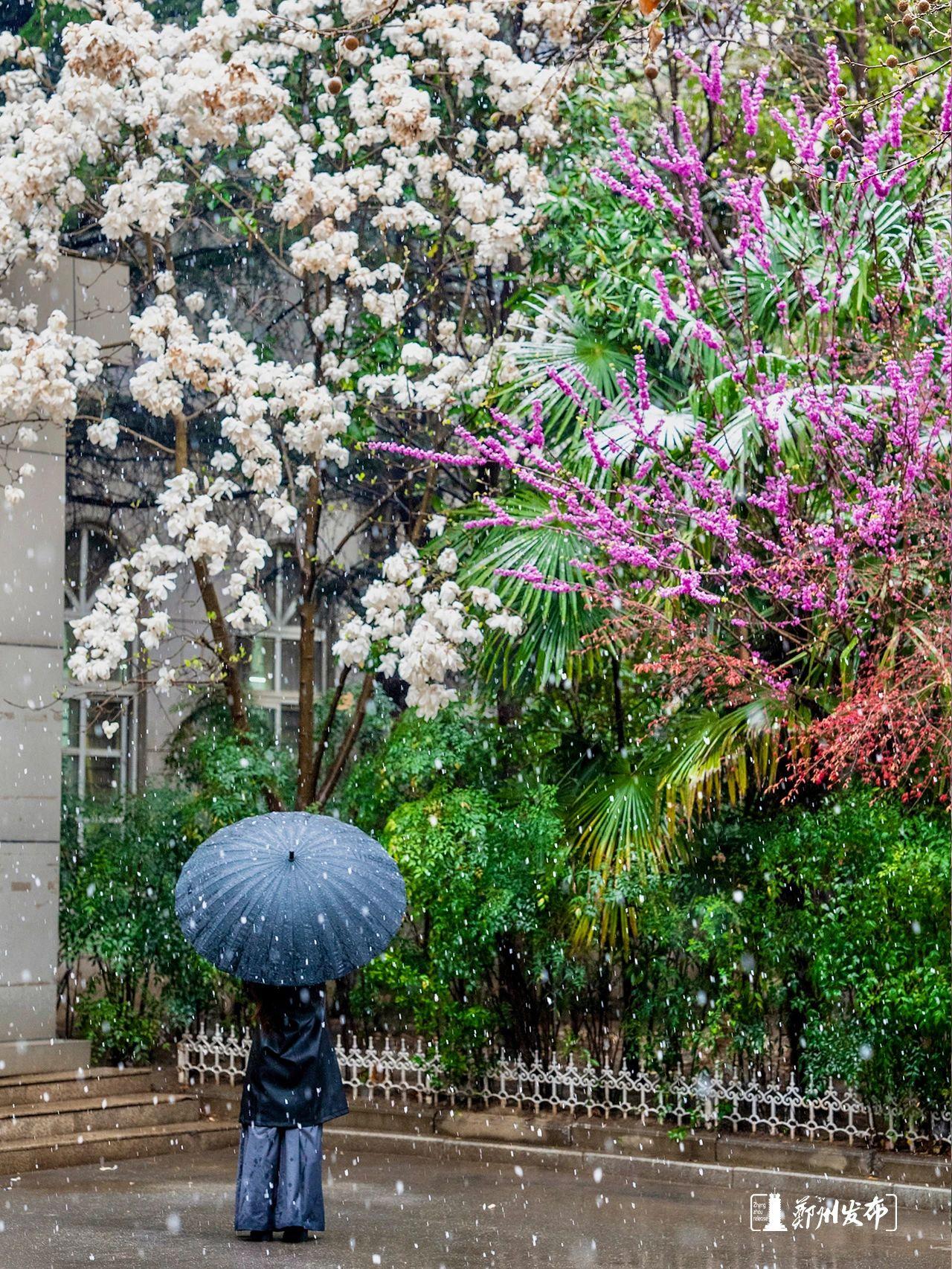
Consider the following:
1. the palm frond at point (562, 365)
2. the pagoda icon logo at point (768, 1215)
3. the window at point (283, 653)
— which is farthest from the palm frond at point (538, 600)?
the window at point (283, 653)

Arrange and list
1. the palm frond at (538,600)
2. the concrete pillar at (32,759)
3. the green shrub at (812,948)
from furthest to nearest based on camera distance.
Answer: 1. the concrete pillar at (32,759)
2. the palm frond at (538,600)
3. the green shrub at (812,948)

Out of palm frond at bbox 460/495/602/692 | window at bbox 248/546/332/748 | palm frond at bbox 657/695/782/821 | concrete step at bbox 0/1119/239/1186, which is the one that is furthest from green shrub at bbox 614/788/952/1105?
window at bbox 248/546/332/748

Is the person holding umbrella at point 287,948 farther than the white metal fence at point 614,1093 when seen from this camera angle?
No

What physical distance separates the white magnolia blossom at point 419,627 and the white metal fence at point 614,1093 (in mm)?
2320

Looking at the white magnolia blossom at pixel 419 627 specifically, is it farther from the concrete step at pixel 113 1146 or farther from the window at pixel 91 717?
the window at pixel 91 717

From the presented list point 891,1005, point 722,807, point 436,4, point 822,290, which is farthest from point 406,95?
point 891,1005

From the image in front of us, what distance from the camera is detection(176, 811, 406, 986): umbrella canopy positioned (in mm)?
7090

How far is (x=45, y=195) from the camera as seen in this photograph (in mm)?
11344

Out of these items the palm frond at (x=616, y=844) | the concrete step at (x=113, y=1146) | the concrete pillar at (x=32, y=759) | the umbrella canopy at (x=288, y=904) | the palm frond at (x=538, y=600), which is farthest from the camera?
the concrete pillar at (x=32, y=759)

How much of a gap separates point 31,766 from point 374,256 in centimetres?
507

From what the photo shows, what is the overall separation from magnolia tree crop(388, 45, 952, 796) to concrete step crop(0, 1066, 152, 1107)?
4.39 metres

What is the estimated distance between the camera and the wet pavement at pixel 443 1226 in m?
7.40

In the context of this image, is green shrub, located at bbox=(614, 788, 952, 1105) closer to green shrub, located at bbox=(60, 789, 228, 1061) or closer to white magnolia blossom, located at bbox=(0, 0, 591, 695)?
white magnolia blossom, located at bbox=(0, 0, 591, 695)

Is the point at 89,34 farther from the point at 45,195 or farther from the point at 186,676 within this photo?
the point at 186,676
